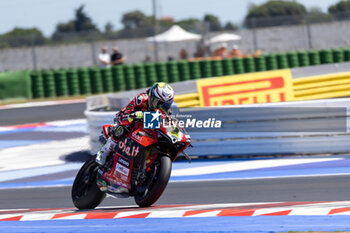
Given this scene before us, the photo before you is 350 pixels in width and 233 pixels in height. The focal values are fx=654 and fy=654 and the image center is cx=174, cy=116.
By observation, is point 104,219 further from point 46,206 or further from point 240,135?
point 240,135

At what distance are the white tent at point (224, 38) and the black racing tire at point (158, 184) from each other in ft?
77.3

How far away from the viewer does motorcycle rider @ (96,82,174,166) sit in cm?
678

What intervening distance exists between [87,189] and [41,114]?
11.6m

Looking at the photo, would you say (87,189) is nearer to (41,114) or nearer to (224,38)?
(41,114)

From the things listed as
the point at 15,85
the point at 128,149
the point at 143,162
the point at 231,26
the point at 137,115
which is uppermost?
the point at 231,26

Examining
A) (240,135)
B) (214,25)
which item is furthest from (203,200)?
(214,25)

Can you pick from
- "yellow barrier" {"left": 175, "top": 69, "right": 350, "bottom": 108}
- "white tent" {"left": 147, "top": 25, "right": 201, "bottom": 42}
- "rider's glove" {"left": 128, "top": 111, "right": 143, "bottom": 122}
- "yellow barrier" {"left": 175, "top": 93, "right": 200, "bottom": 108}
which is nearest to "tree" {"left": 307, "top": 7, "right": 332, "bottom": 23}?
"white tent" {"left": 147, "top": 25, "right": 201, "bottom": 42}

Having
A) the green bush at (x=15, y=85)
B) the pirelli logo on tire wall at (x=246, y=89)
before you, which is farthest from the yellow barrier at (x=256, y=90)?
the green bush at (x=15, y=85)

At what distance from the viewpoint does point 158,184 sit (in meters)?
6.60

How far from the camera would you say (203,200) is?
25.5 ft

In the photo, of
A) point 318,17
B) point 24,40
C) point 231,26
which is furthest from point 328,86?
point 231,26

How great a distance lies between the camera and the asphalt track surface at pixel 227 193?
7.67 meters

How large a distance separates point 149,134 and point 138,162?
0.32m

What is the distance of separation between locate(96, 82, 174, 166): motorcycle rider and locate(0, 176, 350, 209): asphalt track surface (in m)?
0.89
